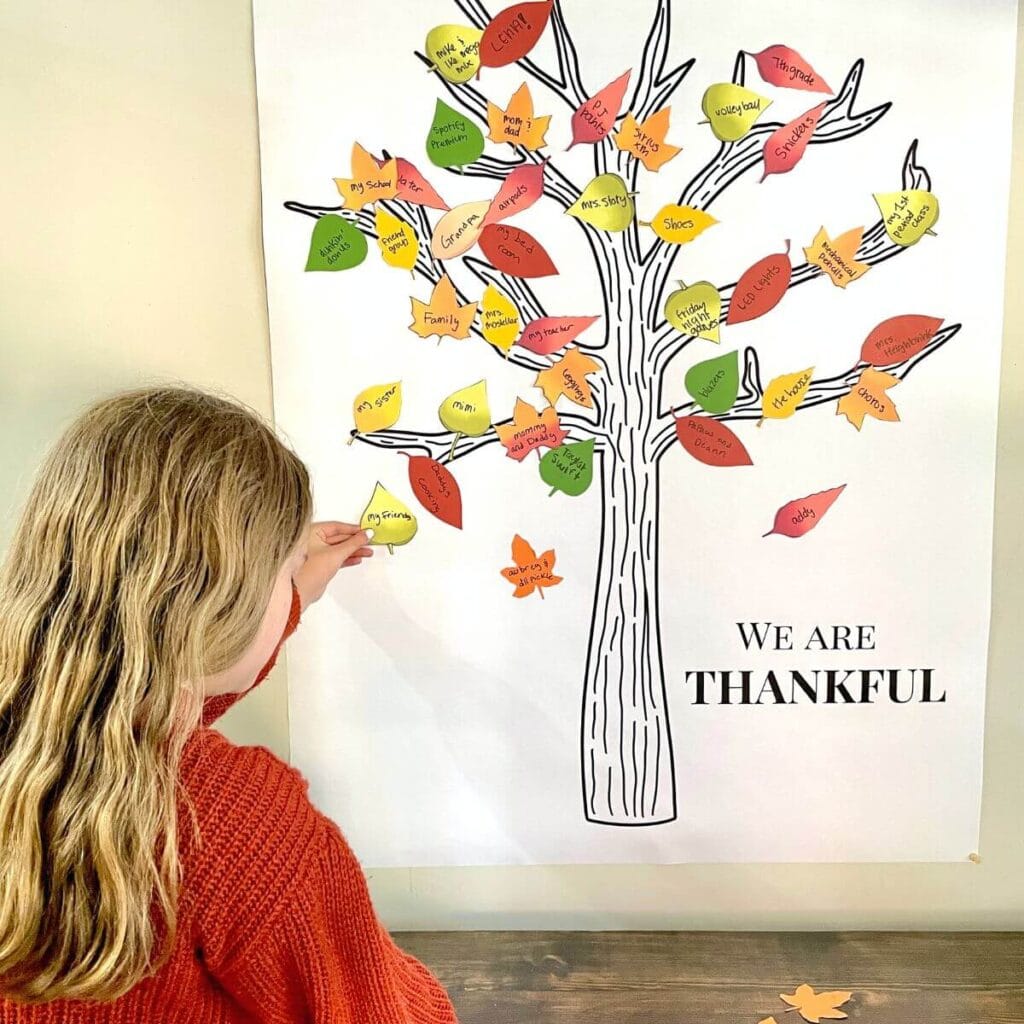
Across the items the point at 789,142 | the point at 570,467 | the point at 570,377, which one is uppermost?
the point at 789,142

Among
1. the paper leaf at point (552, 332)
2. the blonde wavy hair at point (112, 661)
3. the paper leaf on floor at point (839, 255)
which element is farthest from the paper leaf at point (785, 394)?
the blonde wavy hair at point (112, 661)

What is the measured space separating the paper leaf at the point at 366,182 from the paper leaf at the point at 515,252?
12cm

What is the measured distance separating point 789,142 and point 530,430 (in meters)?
0.42

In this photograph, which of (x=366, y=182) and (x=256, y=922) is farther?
(x=366, y=182)

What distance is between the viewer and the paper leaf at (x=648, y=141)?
0.96 metres

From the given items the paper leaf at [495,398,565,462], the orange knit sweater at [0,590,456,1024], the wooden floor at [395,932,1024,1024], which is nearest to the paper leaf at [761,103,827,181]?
the paper leaf at [495,398,565,462]

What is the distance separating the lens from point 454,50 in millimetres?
950

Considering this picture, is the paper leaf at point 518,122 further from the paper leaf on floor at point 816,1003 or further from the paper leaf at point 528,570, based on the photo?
the paper leaf on floor at point 816,1003

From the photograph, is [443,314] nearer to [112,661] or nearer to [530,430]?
[530,430]

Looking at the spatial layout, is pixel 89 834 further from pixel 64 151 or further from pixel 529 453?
pixel 64 151

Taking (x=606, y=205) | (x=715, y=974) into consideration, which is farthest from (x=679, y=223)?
(x=715, y=974)

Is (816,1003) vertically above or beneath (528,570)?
beneath

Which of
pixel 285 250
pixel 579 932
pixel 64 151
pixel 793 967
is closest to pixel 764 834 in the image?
pixel 793 967

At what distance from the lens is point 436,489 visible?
3.34 feet
